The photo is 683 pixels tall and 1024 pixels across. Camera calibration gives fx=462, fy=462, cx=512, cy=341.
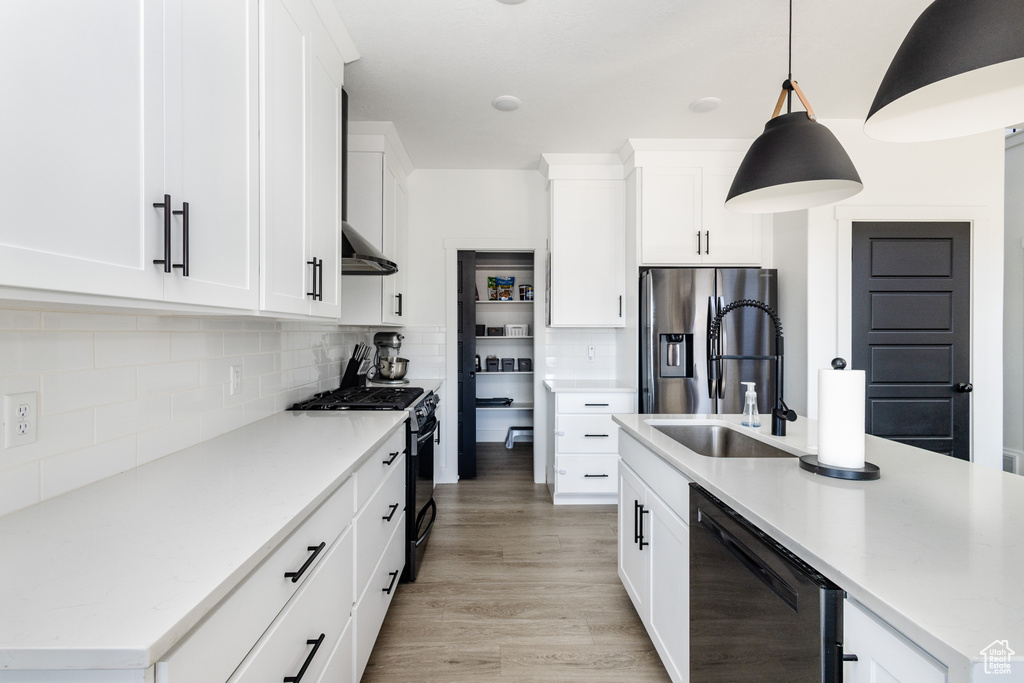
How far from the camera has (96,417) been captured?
117cm

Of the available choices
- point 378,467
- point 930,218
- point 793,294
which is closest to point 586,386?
point 793,294

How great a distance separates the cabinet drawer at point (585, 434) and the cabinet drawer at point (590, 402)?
5 cm

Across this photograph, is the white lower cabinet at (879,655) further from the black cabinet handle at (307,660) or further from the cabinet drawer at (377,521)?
the cabinet drawer at (377,521)

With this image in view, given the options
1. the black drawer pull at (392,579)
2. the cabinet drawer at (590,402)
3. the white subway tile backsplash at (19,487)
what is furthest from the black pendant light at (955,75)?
the cabinet drawer at (590,402)

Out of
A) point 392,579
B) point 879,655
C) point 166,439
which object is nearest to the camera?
point 879,655

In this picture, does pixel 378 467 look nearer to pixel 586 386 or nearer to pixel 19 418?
pixel 19 418

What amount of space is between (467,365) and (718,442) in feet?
8.21

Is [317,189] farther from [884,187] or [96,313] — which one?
[884,187]

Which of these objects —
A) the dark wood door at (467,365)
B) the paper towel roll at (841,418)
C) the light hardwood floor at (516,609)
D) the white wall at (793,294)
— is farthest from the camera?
the dark wood door at (467,365)

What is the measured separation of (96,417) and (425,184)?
3187mm

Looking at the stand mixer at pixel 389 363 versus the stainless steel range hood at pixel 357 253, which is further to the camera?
the stand mixer at pixel 389 363

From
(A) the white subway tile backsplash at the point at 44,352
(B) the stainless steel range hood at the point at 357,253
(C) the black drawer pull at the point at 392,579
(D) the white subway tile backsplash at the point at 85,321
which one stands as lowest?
(C) the black drawer pull at the point at 392,579

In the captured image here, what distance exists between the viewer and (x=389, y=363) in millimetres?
3455

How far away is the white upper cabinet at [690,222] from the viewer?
3363 millimetres
